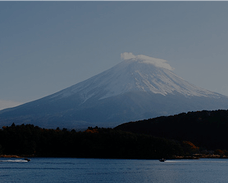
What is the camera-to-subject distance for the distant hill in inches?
6585

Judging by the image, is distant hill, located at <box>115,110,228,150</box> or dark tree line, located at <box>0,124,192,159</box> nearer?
dark tree line, located at <box>0,124,192,159</box>

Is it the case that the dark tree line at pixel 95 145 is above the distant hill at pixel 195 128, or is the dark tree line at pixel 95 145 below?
below

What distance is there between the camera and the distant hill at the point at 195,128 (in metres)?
167

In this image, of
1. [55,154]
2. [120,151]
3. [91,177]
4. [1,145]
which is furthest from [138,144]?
[91,177]

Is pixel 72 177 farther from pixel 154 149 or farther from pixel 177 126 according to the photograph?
pixel 177 126

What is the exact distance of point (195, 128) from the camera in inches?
6949

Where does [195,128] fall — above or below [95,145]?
above

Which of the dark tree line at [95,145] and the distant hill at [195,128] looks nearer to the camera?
the dark tree line at [95,145]

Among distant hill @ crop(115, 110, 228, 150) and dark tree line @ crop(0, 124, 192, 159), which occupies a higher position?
distant hill @ crop(115, 110, 228, 150)

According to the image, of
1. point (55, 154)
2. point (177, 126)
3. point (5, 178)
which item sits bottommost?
point (5, 178)

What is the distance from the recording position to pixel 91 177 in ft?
235

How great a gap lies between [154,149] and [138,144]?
5132 millimetres

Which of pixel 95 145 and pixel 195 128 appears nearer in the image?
pixel 95 145

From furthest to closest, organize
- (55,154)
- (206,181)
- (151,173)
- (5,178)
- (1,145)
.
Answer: (55,154) → (1,145) → (151,173) → (206,181) → (5,178)
